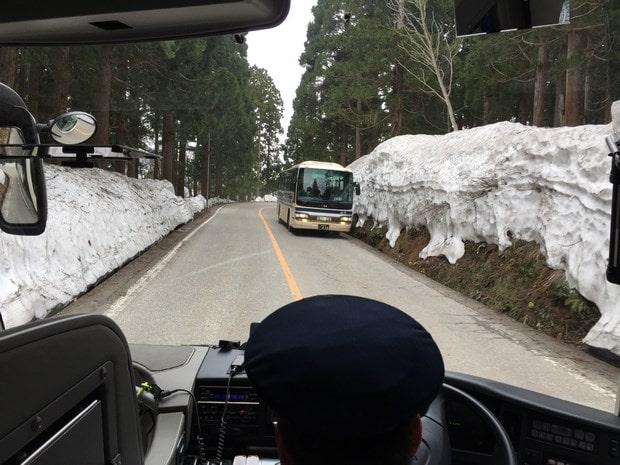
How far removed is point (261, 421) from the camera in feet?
8.70

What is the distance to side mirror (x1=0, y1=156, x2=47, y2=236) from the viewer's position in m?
2.23

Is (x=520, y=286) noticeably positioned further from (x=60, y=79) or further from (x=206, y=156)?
(x=206, y=156)

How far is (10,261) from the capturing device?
5473 mm

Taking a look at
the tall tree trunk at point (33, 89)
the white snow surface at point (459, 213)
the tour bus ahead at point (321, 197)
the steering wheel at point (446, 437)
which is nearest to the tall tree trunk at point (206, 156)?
the white snow surface at point (459, 213)

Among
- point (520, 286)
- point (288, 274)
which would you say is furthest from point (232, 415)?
point (288, 274)

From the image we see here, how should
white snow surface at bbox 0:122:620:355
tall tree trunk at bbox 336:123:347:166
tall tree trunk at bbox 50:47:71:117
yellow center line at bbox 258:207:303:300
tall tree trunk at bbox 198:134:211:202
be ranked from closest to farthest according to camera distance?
tall tree trunk at bbox 50:47:71:117
white snow surface at bbox 0:122:620:355
yellow center line at bbox 258:207:303:300
tall tree trunk at bbox 198:134:211:202
tall tree trunk at bbox 336:123:347:166

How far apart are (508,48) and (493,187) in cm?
931

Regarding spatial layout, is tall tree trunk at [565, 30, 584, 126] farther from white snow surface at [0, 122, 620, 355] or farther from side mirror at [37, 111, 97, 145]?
white snow surface at [0, 122, 620, 355]

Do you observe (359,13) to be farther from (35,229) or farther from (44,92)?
(35,229)

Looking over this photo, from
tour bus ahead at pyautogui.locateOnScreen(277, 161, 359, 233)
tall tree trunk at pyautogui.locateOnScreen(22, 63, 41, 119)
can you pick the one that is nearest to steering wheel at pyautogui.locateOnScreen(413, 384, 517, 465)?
tall tree trunk at pyautogui.locateOnScreen(22, 63, 41, 119)

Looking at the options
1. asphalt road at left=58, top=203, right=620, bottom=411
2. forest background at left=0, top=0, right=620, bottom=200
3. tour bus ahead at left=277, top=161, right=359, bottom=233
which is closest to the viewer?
forest background at left=0, top=0, right=620, bottom=200

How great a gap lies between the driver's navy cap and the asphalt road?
4653mm

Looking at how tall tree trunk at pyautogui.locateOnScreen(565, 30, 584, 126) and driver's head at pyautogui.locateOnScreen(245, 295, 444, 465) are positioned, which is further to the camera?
tall tree trunk at pyautogui.locateOnScreen(565, 30, 584, 126)

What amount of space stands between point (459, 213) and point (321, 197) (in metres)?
8.08
